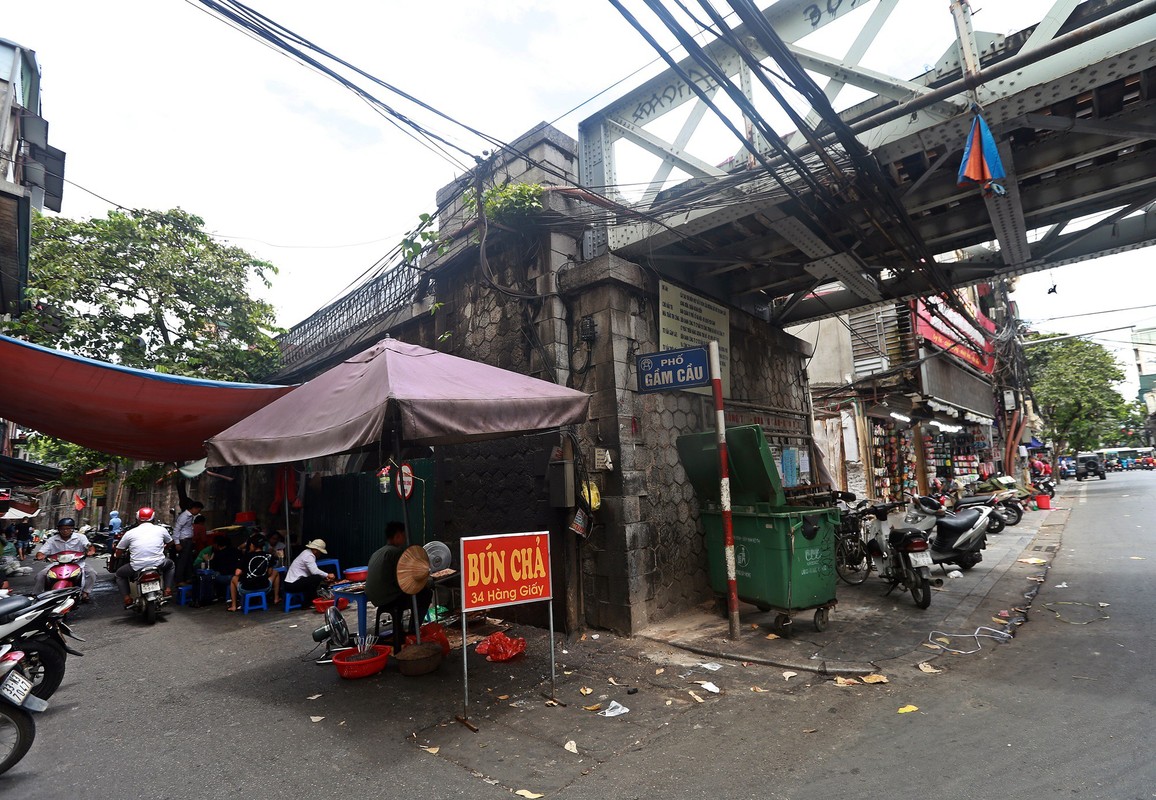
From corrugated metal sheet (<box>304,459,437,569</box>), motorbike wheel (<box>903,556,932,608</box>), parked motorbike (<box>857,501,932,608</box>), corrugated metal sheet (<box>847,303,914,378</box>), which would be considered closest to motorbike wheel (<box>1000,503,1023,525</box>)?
corrugated metal sheet (<box>847,303,914,378</box>)

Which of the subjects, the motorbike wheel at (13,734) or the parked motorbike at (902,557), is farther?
the parked motorbike at (902,557)

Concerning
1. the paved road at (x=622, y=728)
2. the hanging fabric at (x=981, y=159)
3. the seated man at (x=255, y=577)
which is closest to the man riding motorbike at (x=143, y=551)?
the seated man at (x=255, y=577)

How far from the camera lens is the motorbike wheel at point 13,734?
12.1ft

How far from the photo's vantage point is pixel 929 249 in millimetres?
7465

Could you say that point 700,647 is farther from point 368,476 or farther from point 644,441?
point 368,476

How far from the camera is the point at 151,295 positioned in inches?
471

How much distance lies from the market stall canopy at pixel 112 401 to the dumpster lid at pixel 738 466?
5.93 metres

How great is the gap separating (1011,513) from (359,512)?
50.3ft

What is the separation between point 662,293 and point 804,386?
4.96 meters

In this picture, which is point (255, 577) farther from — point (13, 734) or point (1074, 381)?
point (1074, 381)

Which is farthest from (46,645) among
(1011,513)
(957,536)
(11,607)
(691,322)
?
(1011,513)

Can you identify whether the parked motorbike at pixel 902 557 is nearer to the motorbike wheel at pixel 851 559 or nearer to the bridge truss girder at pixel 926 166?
the motorbike wheel at pixel 851 559

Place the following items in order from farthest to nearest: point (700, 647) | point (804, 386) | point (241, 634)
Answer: point (804, 386), point (241, 634), point (700, 647)

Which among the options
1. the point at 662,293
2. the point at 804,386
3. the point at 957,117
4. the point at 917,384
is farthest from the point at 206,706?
the point at 917,384
